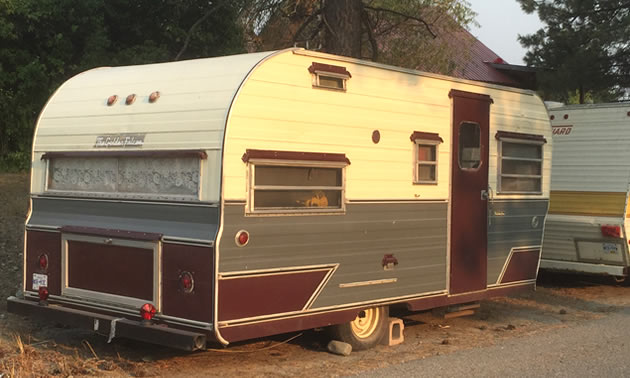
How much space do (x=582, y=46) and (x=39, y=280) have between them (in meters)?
15.9

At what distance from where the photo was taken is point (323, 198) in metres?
7.26

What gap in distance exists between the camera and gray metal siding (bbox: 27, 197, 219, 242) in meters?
6.50

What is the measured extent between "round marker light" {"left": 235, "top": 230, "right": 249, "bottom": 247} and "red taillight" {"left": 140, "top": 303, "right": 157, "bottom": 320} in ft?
3.07

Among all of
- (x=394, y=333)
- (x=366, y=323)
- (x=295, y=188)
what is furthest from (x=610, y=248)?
(x=295, y=188)

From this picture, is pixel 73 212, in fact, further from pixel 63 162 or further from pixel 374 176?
pixel 374 176

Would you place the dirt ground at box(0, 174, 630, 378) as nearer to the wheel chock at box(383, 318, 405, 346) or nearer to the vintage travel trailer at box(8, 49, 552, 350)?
the wheel chock at box(383, 318, 405, 346)

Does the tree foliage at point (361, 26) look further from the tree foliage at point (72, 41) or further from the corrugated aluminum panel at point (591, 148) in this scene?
the corrugated aluminum panel at point (591, 148)

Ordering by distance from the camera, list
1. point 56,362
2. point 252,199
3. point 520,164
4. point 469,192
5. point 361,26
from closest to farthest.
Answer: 1. point 252,199
2. point 56,362
3. point 469,192
4. point 520,164
5. point 361,26

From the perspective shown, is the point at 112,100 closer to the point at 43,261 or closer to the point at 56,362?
the point at 43,261

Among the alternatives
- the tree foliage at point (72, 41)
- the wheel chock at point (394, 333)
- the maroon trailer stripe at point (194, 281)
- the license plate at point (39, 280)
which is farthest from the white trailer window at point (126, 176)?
the tree foliage at point (72, 41)

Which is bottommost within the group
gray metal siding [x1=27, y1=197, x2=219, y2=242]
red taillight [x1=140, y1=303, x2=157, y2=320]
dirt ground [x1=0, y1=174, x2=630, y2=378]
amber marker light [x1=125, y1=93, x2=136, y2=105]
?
dirt ground [x1=0, y1=174, x2=630, y2=378]

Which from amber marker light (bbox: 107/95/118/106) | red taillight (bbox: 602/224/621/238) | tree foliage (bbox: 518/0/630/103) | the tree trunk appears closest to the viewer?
amber marker light (bbox: 107/95/118/106)

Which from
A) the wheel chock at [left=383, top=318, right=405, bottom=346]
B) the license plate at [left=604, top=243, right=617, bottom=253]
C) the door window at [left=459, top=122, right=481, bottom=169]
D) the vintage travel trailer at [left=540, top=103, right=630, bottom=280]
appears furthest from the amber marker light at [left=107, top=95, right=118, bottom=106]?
the license plate at [left=604, top=243, right=617, bottom=253]

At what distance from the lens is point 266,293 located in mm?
6711
